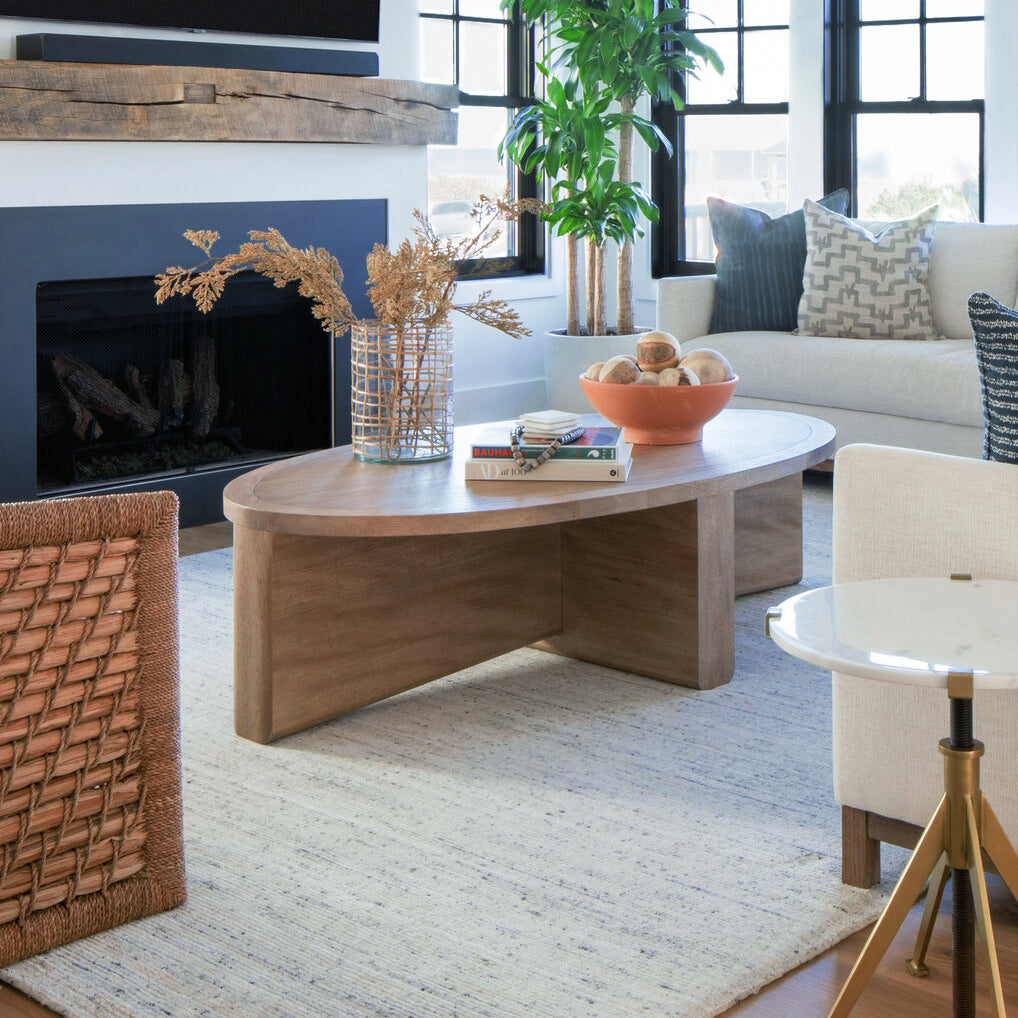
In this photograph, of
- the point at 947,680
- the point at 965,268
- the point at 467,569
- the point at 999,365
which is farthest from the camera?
the point at 965,268

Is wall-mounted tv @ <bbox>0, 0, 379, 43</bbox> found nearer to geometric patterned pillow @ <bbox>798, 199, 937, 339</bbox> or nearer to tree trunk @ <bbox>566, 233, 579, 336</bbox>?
tree trunk @ <bbox>566, 233, 579, 336</bbox>

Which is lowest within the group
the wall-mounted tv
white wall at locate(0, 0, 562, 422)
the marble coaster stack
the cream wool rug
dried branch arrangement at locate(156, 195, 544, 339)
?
the cream wool rug

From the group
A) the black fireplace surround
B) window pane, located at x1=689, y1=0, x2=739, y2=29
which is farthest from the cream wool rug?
window pane, located at x1=689, y1=0, x2=739, y2=29

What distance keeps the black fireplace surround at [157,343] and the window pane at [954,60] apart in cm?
231

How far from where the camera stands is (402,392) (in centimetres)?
290

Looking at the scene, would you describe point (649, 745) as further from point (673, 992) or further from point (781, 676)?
point (673, 992)

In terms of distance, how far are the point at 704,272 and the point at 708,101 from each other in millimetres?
751

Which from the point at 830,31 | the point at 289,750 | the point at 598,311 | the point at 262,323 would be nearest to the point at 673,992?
the point at 289,750

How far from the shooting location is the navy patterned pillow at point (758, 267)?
5.22 metres

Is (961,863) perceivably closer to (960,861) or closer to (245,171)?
(960,861)

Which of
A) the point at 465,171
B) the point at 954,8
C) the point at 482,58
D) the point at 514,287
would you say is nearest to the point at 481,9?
the point at 482,58

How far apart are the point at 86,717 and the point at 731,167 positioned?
5027 mm

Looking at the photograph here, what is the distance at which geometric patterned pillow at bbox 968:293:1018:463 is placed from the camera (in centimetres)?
186

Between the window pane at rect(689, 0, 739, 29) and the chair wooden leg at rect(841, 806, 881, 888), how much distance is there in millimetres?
4793
